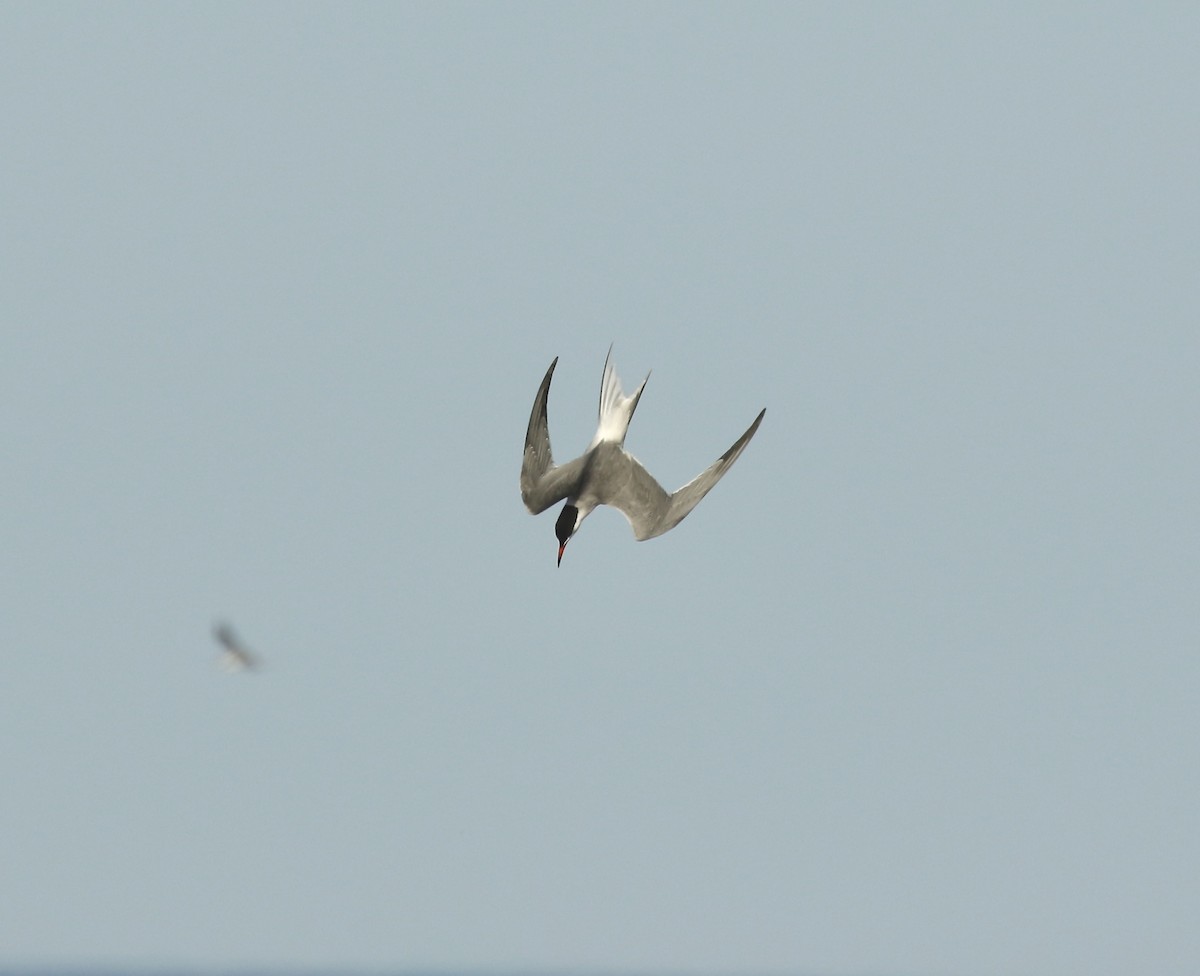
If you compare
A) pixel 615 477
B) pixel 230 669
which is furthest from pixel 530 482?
pixel 230 669

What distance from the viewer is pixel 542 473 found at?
1053 inches

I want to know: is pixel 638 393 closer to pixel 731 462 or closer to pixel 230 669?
pixel 731 462

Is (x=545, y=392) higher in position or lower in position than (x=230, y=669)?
lower

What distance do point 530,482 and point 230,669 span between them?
2113 centimetres

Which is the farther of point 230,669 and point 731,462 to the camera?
point 230,669

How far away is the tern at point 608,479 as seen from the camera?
2656 centimetres

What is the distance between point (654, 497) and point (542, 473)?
1783mm

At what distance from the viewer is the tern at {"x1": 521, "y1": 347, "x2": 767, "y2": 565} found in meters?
26.6

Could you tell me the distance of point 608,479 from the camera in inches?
1075

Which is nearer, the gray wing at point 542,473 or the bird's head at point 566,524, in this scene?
the gray wing at point 542,473

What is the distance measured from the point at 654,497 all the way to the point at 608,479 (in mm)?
728

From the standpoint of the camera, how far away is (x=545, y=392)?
2528 centimetres

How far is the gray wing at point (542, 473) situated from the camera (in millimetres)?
26188

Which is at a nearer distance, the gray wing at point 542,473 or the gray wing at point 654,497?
the gray wing at point 542,473
